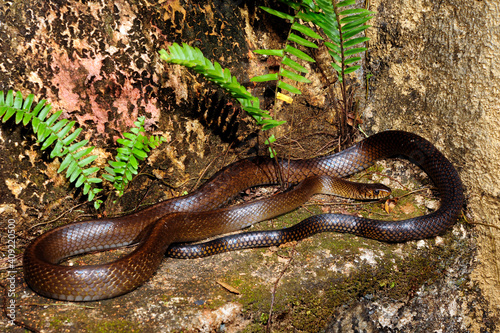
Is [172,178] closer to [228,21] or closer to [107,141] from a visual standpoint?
[107,141]

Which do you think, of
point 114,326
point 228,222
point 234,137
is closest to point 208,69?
point 234,137

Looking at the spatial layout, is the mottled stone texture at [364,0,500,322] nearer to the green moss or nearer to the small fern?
the small fern

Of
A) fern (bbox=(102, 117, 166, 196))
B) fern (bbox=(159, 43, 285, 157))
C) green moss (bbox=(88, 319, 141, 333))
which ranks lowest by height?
green moss (bbox=(88, 319, 141, 333))

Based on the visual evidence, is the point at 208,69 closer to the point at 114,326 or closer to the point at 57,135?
the point at 57,135

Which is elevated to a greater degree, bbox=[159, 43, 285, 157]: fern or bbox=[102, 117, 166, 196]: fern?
bbox=[159, 43, 285, 157]: fern

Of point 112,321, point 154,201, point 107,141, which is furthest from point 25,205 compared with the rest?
point 112,321

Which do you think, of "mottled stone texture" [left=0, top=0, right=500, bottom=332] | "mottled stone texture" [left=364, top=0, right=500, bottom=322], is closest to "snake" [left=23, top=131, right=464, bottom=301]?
"mottled stone texture" [left=0, top=0, right=500, bottom=332]
